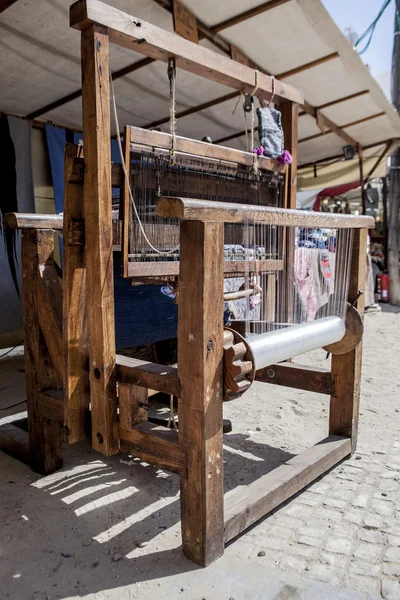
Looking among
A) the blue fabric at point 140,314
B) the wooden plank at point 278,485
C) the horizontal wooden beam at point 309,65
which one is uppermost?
the horizontal wooden beam at point 309,65

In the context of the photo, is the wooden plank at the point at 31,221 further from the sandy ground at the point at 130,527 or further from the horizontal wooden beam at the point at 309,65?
the horizontal wooden beam at the point at 309,65

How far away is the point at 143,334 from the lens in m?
3.95

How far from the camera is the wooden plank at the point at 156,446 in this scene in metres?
1.97

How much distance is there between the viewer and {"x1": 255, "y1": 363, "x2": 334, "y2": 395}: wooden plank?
3.01 meters

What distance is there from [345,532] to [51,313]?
176cm

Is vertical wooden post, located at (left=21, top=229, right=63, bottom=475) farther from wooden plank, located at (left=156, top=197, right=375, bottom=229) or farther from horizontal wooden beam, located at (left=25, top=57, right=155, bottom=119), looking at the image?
horizontal wooden beam, located at (left=25, top=57, right=155, bottom=119)

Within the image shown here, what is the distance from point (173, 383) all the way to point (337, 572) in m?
0.97

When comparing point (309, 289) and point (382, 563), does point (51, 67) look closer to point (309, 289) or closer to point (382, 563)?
point (309, 289)

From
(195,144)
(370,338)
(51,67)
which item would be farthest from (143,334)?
(370,338)

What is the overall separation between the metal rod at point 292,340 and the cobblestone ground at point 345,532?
75 centimetres

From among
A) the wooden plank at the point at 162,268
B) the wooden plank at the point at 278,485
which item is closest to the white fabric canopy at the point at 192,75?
the wooden plank at the point at 162,268

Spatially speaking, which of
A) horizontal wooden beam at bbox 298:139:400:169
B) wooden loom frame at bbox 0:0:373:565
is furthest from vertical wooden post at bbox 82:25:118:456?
horizontal wooden beam at bbox 298:139:400:169

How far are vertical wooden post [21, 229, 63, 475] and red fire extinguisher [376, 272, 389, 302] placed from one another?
8967 mm

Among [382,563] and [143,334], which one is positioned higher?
[143,334]
